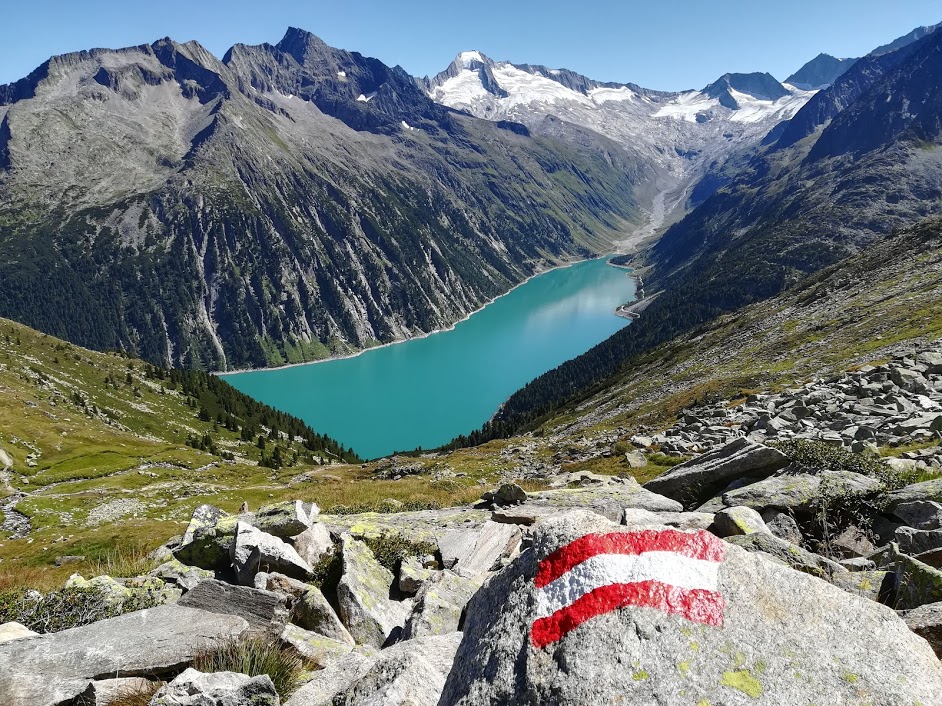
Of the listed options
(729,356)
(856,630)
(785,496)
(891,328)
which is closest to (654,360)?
(729,356)

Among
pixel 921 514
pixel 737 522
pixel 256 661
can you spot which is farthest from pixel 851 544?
pixel 256 661

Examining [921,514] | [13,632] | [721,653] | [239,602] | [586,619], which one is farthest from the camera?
[921,514]

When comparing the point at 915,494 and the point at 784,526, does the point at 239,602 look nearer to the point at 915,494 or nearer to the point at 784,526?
the point at 784,526

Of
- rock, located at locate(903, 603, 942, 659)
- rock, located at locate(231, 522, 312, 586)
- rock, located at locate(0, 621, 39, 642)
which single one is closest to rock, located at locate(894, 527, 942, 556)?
rock, located at locate(903, 603, 942, 659)

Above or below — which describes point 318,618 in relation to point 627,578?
below

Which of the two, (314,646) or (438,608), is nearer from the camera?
(314,646)

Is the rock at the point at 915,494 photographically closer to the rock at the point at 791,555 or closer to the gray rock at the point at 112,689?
the rock at the point at 791,555

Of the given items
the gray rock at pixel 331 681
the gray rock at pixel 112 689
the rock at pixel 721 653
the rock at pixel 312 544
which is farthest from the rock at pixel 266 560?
the rock at pixel 721 653
